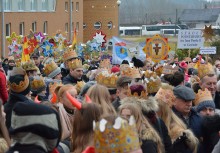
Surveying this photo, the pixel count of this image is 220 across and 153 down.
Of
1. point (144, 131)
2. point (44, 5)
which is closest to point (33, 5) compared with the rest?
point (44, 5)

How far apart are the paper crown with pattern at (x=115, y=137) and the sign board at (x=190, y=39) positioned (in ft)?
45.6

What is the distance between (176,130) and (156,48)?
33.0 ft

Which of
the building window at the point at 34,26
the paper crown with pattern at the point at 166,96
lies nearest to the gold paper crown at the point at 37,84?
→ the paper crown with pattern at the point at 166,96

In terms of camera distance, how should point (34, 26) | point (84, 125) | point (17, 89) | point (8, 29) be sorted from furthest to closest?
point (34, 26), point (8, 29), point (17, 89), point (84, 125)

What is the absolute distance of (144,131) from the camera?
231 inches

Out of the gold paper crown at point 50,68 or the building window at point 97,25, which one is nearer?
the gold paper crown at point 50,68

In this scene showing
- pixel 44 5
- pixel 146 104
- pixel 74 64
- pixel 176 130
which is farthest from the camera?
pixel 44 5

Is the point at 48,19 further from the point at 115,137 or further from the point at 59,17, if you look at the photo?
the point at 115,137

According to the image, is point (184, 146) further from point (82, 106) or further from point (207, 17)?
point (207, 17)

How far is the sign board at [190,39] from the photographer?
17.9 meters

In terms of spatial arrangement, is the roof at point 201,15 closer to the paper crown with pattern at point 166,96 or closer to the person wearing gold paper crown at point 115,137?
the paper crown with pattern at point 166,96

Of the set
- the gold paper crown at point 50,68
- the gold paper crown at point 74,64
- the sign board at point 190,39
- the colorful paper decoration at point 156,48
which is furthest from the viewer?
the sign board at point 190,39

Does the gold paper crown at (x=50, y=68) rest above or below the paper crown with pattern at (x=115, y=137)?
below

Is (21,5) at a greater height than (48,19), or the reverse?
(21,5)
